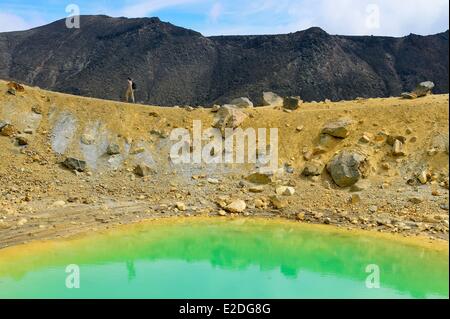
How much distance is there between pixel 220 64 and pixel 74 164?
37.0 m

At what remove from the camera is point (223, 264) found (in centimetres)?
1097

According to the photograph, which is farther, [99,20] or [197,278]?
[99,20]

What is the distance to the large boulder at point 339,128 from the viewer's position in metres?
17.2

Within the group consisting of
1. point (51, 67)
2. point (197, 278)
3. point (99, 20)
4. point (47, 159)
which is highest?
point (99, 20)

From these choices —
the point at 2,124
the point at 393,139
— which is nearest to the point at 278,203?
the point at 393,139

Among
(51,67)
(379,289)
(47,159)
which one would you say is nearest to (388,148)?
(379,289)

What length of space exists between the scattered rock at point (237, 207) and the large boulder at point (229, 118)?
14.4ft

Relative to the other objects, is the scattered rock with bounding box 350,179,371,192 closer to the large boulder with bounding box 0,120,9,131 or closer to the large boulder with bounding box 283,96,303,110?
the large boulder with bounding box 283,96,303,110

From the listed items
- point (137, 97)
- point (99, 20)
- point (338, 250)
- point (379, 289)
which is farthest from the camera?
point (99, 20)

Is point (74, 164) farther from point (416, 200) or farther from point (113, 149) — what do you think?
point (416, 200)

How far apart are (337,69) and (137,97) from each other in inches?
744

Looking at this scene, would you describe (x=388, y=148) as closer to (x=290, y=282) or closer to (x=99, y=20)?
(x=290, y=282)

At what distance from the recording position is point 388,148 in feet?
53.4

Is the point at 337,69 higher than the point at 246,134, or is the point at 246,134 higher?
the point at 337,69
